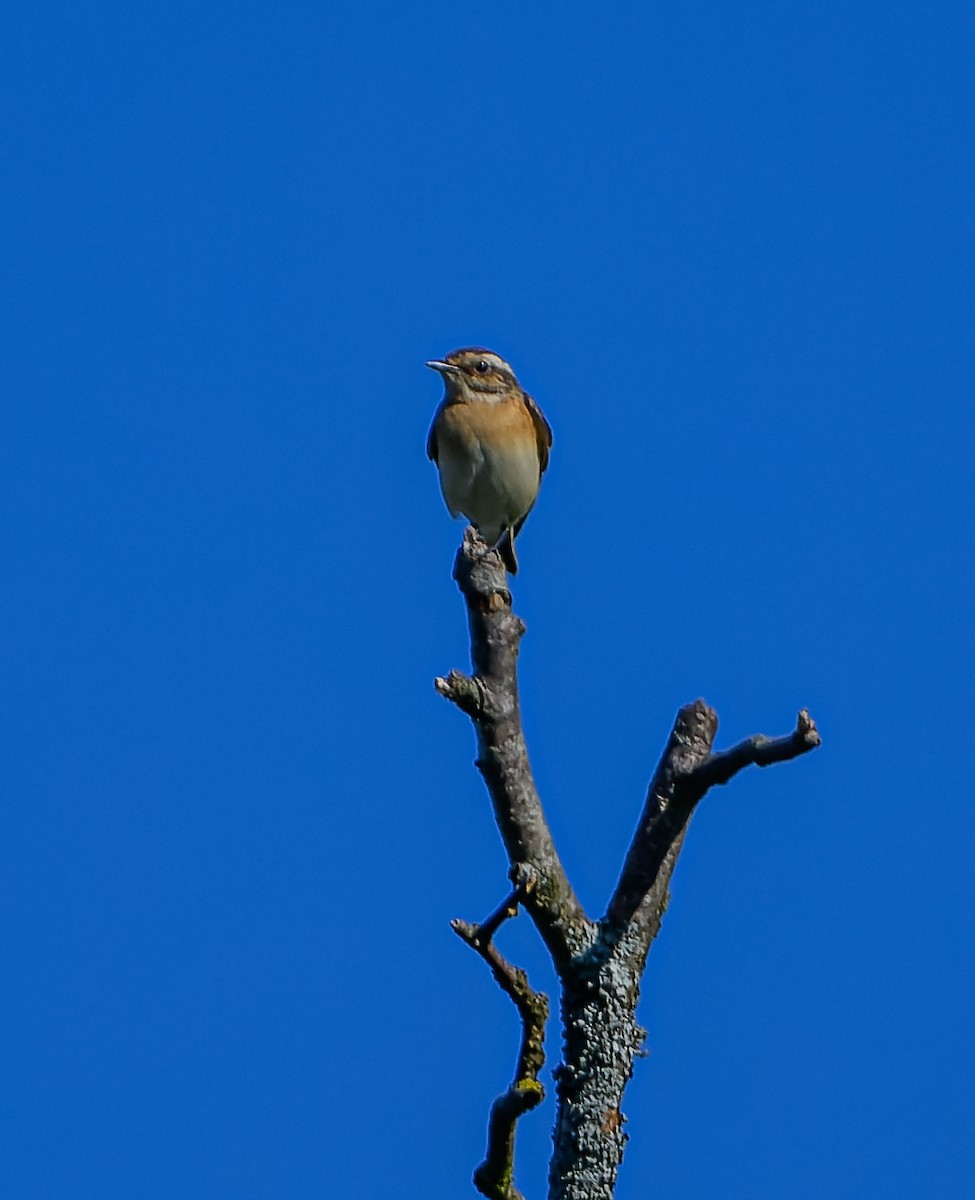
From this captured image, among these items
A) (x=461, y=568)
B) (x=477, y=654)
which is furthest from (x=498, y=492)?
(x=477, y=654)

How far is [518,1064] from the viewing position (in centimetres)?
591

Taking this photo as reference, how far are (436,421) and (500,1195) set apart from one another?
9803 mm

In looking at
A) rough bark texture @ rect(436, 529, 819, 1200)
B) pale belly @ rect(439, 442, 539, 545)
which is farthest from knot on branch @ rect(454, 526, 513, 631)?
pale belly @ rect(439, 442, 539, 545)

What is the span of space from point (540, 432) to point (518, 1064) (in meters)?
9.89

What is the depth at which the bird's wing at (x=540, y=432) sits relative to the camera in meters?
14.9

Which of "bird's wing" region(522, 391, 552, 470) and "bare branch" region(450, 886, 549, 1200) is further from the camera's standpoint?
"bird's wing" region(522, 391, 552, 470)

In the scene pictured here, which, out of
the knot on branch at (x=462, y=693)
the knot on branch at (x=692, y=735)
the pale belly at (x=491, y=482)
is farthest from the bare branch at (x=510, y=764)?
the pale belly at (x=491, y=482)

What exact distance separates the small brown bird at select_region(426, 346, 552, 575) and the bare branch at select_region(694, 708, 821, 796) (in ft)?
27.4

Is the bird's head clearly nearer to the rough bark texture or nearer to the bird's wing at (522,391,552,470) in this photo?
the bird's wing at (522,391,552,470)

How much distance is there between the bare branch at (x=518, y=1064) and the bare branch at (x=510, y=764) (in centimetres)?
22

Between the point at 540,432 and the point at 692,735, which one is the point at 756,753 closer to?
the point at 692,735

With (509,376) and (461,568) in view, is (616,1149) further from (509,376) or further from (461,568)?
(509,376)

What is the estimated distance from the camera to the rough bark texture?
5.79m

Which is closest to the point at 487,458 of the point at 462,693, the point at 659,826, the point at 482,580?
the point at 482,580
